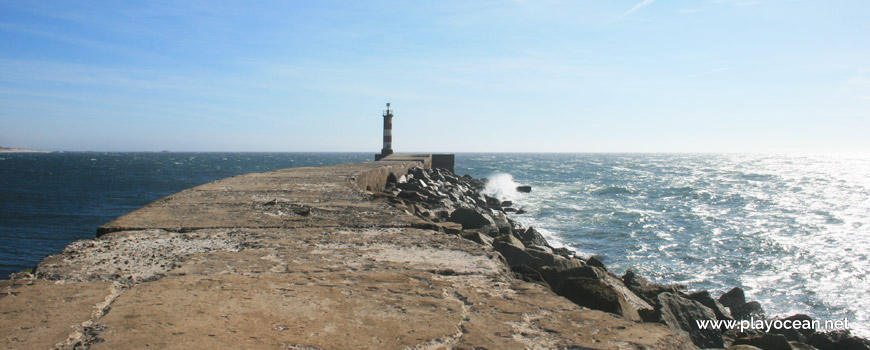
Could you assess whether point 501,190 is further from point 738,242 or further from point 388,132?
point 738,242

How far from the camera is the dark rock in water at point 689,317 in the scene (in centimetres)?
334

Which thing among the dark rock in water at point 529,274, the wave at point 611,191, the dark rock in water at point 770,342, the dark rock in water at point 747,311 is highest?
the dark rock in water at point 529,274

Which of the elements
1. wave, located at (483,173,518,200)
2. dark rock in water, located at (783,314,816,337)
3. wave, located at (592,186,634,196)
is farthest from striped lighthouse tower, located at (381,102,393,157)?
dark rock in water, located at (783,314,816,337)

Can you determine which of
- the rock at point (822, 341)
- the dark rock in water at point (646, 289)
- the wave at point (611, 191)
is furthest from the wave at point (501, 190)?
the rock at point (822, 341)

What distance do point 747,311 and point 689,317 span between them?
2511mm

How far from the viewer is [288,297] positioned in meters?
1.75

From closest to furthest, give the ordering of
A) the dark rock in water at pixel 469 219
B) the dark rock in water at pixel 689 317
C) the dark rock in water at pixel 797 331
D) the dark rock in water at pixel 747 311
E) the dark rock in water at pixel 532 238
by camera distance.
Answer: the dark rock in water at pixel 689 317 → the dark rock in water at pixel 797 331 → the dark rock in water at pixel 747 311 → the dark rock in water at pixel 469 219 → the dark rock in water at pixel 532 238

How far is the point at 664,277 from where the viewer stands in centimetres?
728

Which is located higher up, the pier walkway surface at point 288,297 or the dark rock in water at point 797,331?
the pier walkway surface at point 288,297

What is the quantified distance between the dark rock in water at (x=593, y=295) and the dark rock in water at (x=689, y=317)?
3.79ft

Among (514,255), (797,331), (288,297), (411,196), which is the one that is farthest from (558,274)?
(411,196)

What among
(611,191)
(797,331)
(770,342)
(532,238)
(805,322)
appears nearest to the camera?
(770,342)

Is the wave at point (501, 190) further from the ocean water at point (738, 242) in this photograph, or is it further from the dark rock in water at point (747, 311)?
the dark rock in water at point (747, 311)

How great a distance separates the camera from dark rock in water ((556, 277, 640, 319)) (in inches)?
86.3
